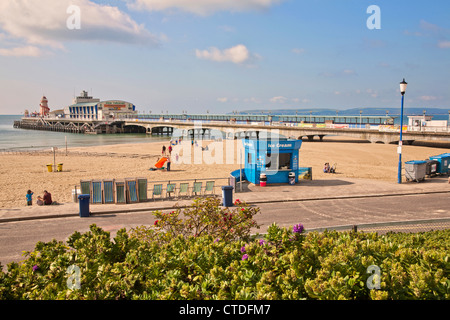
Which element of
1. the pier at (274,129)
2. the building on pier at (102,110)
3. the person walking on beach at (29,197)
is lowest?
the person walking on beach at (29,197)

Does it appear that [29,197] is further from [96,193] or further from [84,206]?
[84,206]

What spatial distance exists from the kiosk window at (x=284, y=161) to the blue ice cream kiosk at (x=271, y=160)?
2.8 inches

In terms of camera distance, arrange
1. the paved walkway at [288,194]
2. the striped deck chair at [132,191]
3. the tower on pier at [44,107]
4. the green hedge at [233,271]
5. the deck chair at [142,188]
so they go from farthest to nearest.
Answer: the tower on pier at [44,107] → the deck chair at [142,188] → the striped deck chair at [132,191] → the paved walkway at [288,194] → the green hedge at [233,271]

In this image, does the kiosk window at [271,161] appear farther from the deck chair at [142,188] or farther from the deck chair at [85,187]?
the deck chair at [85,187]

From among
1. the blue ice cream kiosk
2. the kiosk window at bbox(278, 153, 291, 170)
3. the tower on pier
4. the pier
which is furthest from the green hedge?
the tower on pier

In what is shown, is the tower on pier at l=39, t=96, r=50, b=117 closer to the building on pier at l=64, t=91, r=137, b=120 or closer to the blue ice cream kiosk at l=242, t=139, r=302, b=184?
the building on pier at l=64, t=91, r=137, b=120

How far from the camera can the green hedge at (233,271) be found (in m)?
4.25

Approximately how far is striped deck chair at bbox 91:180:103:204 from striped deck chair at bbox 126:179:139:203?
1.39m

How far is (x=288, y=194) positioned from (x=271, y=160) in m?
3.16

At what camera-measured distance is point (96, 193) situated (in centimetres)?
1719

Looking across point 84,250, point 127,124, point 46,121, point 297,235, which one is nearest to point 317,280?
point 297,235

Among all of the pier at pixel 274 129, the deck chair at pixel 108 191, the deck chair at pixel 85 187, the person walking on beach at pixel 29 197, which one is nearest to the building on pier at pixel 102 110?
the pier at pixel 274 129

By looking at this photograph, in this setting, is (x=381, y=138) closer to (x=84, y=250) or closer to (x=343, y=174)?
(x=343, y=174)
